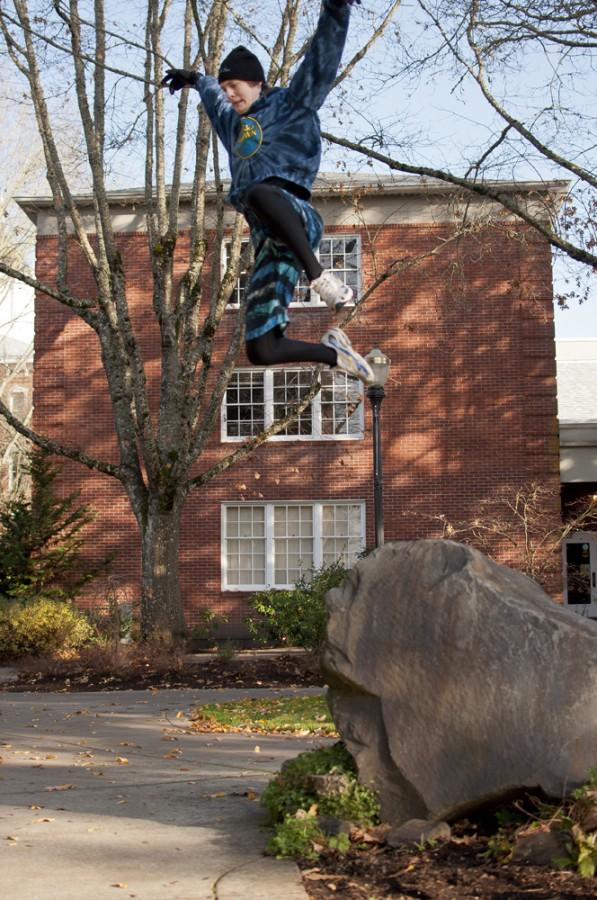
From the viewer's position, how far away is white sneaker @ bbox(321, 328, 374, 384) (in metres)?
5.81

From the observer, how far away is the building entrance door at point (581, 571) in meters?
27.1

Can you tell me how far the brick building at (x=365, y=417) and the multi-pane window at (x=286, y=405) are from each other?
0.03 m

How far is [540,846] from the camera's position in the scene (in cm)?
551

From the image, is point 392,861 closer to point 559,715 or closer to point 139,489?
point 559,715

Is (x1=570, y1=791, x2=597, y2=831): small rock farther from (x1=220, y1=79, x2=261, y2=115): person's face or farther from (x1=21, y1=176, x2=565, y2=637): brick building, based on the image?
(x1=21, y1=176, x2=565, y2=637): brick building

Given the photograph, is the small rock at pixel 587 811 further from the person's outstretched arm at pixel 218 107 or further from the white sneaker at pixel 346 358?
the person's outstretched arm at pixel 218 107

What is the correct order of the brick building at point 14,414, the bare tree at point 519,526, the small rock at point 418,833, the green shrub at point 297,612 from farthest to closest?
the brick building at point 14,414 < the bare tree at point 519,526 < the green shrub at point 297,612 < the small rock at point 418,833

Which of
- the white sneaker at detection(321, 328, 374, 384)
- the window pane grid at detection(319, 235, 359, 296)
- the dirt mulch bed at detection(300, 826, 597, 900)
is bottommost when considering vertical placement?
the dirt mulch bed at detection(300, 826, 597, 900)

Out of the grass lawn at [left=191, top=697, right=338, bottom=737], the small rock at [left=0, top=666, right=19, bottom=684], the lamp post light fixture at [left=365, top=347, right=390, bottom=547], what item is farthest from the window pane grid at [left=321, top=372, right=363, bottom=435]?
the grass lawn at [left=191, top=697, right=338, bottom=737]

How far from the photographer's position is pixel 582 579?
27.2m

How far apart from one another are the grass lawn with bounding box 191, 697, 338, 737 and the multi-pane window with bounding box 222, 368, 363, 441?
1189cm

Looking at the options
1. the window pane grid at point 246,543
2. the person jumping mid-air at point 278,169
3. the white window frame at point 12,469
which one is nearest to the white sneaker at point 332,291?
the person jumping mid-air at point 278,169

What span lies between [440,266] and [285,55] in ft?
30.0

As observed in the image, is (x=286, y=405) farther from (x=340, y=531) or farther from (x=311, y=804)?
(x=311, y=804)
